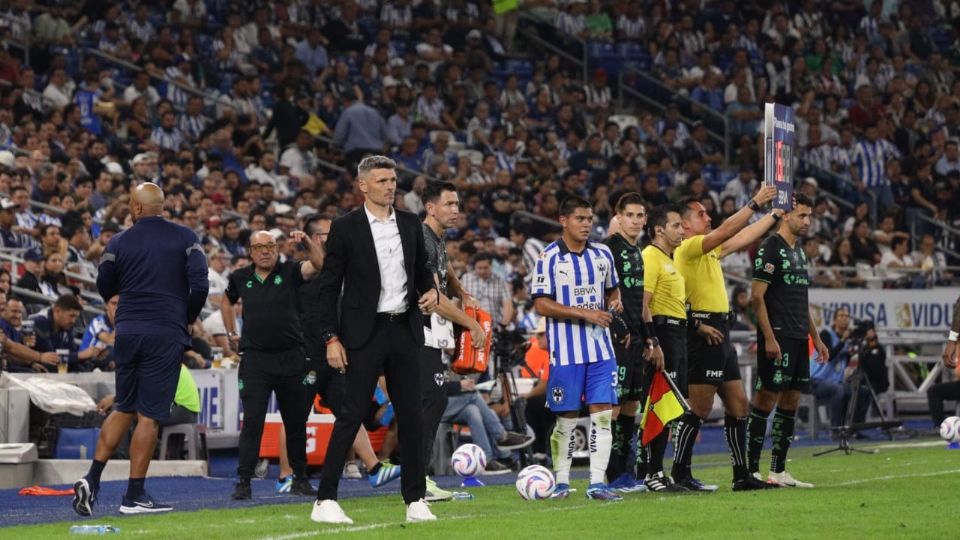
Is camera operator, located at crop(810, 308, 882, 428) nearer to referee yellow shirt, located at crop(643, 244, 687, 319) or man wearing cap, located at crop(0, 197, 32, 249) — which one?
referee yellow shirt, located at crop(643, 244, 687, 319)

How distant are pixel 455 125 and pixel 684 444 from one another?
56.3 feet

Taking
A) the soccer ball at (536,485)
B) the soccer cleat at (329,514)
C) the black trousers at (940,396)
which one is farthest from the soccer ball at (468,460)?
the black trousers at (940,396)

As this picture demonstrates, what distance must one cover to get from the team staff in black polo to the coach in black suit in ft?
9.12

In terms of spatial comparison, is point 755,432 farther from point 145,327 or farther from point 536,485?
point 145,327

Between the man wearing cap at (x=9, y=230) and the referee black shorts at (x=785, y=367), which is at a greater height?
the man wearing cap at (x=9, y=230)

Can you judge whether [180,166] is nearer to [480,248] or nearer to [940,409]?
[480,248]

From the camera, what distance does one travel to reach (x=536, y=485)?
11953mm

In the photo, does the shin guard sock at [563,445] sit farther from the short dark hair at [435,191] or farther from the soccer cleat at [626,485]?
the short dark hair at [435,191]

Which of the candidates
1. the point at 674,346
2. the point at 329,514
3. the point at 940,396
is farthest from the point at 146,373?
the point at 940,396

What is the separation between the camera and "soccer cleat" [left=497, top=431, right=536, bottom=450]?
16.2m

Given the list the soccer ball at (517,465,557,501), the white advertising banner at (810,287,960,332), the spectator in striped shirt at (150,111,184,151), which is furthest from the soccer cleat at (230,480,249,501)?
the white advertising banner at (810,287,960,332)

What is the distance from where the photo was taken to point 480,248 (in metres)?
22.5

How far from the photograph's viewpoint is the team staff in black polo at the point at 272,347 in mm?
13336

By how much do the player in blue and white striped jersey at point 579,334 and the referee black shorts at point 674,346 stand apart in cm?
62
